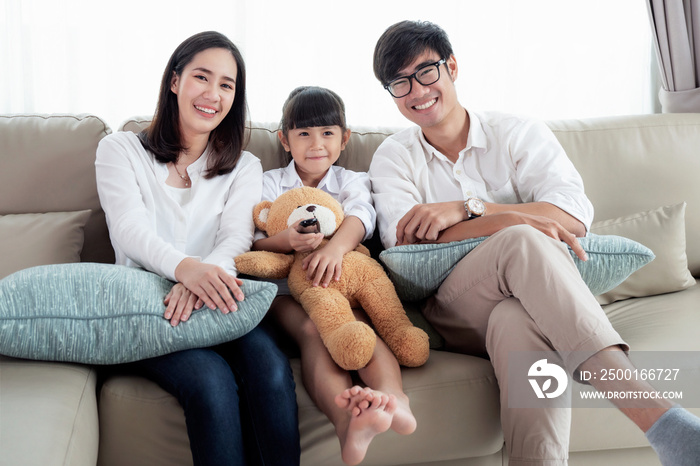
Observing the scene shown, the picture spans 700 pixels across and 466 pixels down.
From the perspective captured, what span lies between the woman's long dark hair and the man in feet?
1.42

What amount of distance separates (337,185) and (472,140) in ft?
1.44

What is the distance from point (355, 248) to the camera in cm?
160

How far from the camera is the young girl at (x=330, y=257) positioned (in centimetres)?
108

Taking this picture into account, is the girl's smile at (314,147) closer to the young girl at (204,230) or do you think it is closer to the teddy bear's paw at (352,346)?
the young girl at (204,230)

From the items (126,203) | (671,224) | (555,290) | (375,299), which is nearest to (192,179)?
(126,203)

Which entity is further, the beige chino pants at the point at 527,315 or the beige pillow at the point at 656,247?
the beige pillow at the point at 656,247

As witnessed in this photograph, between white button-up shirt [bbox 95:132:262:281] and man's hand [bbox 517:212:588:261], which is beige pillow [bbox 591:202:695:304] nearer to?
man's hand [bbox 517:212:588:261]

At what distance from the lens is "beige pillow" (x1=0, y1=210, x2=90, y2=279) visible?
1.62 m

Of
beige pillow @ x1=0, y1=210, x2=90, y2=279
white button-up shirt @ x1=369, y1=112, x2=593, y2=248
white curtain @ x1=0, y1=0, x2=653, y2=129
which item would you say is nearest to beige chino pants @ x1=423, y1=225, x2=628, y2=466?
white button-up shirt @ x1=369, y1=112, x2=593, y2=248

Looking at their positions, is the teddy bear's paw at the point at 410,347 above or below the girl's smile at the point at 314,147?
below

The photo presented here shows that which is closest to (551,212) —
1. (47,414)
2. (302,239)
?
(302,239)

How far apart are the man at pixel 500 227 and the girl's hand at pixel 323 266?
24 centimetres

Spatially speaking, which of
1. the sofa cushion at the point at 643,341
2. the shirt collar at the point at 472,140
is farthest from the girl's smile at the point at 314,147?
the sofa cushion at the point at 643,341

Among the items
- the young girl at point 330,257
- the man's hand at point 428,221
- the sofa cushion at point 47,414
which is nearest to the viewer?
the sofa cushion at point 47,414
